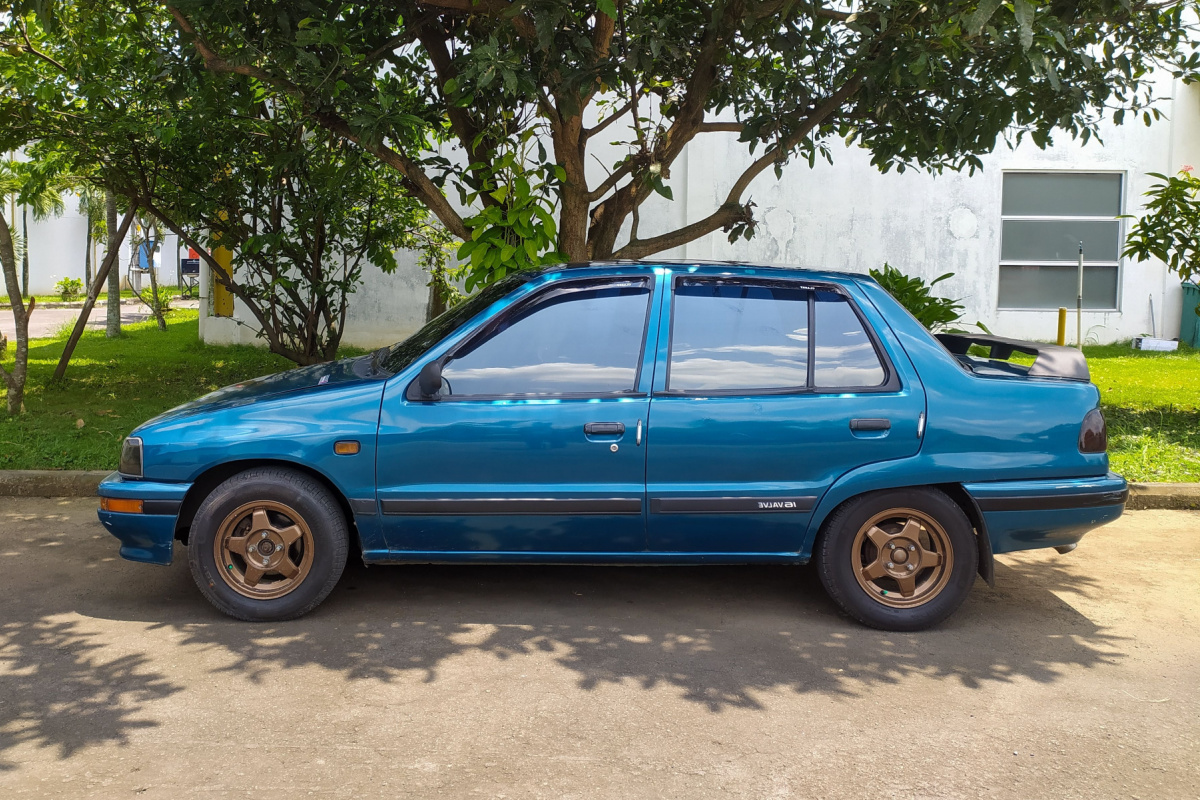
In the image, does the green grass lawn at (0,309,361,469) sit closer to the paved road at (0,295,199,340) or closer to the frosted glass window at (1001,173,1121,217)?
the paved road at (0,295,199,340)

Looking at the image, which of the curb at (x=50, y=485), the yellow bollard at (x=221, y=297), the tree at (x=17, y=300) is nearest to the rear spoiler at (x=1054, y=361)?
the curb at (x=50, y=485)

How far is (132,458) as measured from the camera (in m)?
4.86

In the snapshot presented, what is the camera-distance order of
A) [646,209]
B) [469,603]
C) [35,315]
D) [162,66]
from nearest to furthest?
[469,603]
[162,66]
[646,209]
[35,315]

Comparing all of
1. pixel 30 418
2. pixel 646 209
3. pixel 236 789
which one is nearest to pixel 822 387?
pixel 236 789

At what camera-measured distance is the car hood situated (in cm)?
491

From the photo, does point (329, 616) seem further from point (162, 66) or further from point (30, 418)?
point (30, 418)

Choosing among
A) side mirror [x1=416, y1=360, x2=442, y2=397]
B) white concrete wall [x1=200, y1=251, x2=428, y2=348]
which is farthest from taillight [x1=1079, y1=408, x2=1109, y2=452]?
white concrete wall [x1=200, y1=251, x2=428, y2=348]

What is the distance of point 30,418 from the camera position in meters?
9.28

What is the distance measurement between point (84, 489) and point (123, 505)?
2829mm

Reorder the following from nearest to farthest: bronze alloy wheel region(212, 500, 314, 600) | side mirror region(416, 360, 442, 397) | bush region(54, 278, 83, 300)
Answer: side mirror region(416, 360, 442, 397), bronze alloy wheel region(212, 500, 314, 600), bush region(54, 278, 83, 300)

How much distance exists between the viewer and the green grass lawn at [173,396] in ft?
26.2

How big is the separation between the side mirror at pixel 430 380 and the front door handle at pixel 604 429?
66 cm

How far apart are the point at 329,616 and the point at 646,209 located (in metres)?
10.2

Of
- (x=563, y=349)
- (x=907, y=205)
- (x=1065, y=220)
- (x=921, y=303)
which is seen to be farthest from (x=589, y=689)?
(x=1065, y=220)
